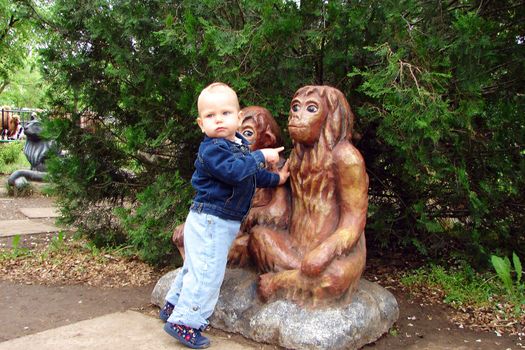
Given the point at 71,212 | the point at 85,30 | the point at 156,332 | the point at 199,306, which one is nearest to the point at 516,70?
the point at 199,306

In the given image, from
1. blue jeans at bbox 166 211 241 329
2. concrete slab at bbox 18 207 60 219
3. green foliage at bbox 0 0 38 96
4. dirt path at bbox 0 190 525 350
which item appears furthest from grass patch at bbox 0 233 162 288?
green foliage at bbox 0 0 38 96

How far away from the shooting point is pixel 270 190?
12.4 feet

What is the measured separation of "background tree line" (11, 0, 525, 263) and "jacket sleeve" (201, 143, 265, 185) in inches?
39.5

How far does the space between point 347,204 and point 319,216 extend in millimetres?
219

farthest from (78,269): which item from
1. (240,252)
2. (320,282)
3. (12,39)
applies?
(12,39)

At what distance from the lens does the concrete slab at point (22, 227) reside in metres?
7.27

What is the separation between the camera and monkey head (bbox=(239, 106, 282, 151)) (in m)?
3.65

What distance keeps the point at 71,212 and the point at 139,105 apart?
167cm

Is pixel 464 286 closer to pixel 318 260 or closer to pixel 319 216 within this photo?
pixel 319 216

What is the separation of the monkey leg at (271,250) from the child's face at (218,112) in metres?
0.79

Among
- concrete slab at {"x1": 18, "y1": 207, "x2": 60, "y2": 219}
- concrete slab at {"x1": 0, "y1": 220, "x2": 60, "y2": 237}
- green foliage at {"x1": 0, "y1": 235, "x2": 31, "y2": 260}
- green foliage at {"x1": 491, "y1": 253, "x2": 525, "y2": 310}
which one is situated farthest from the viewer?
concrete slab at {"x1": 18, "y1": 207, "x2": 60, "y2": 219}

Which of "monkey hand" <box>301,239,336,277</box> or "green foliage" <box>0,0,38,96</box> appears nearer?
→ "monkey hand" <box>301,239,336,277</box>

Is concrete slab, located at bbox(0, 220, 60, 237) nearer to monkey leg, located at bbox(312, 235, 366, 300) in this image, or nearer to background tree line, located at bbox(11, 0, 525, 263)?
background tree line, located at bbox(11, 0, 525, 263)

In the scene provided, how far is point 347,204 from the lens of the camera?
3.30 m
